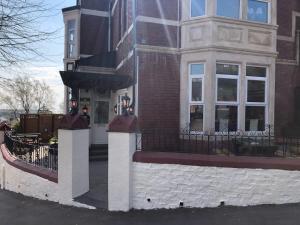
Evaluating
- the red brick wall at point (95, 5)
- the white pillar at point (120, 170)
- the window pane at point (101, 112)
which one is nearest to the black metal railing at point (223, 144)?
the white pillar at point (120, 170)

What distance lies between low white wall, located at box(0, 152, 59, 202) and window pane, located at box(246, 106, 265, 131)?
22.4 ft

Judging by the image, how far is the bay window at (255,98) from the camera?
1265 centimetres

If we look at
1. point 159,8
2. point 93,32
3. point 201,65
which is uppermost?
point 93,32

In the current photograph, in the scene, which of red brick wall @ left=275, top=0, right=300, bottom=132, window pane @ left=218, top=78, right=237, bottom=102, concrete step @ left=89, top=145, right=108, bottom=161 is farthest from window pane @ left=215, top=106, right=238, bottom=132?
concrete step @ left=89, top=145, right=108, bottom=161

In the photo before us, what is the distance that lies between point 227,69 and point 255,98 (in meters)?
1.48

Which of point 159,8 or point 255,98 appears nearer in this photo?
point 159,8

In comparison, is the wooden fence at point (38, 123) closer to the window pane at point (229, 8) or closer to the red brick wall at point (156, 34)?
the red brick wall at point (156, 34)

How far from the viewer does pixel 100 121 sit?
1725 centimetres

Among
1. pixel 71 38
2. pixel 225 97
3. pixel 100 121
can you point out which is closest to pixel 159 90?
pixel 225 97

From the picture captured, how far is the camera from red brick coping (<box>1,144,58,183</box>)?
9.14m

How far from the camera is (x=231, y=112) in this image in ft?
40.6

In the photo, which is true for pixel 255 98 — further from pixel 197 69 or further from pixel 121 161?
pixel 121 161

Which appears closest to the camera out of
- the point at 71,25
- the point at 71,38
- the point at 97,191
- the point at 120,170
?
the point at 120,170

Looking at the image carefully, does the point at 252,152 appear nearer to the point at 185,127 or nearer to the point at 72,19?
the point at 185,127
